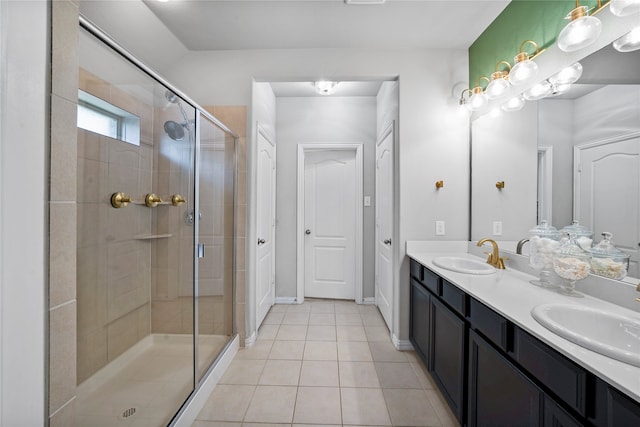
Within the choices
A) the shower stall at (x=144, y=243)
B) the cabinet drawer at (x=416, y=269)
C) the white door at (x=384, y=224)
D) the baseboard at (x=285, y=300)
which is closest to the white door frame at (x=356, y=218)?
the baseboard at (x=285, y=300)

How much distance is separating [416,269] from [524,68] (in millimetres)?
1513

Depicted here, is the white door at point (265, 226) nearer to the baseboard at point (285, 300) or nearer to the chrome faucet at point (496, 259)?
the baseboard at point (285, 300)

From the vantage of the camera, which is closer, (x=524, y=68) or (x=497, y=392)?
(x=497, y=392)

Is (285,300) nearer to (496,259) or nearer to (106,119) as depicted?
(496,259)

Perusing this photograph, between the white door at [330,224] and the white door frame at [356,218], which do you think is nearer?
the white door frame at [356,218]

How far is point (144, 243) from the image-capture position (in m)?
1.81

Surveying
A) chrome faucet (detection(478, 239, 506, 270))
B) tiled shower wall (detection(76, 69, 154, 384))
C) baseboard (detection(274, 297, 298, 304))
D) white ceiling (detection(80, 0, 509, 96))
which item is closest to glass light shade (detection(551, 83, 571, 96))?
white ceiling (detection(80, 0, 509, 96))

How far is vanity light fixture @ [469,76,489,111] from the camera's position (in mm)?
2033

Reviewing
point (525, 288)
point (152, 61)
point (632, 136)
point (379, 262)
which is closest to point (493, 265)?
point (525, 288)

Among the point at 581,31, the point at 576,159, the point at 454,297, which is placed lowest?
the point at 454,297

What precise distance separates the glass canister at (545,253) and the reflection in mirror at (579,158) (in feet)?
0.21

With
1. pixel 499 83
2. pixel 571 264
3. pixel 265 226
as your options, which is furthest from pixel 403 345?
pixel 499 83

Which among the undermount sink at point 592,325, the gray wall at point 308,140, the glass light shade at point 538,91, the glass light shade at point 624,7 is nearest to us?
the undermount sink at point 592,325

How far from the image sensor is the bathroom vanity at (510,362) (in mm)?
697
